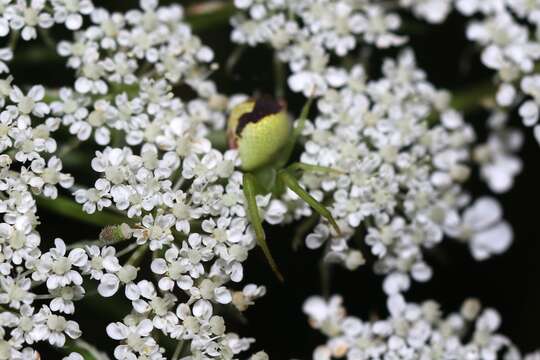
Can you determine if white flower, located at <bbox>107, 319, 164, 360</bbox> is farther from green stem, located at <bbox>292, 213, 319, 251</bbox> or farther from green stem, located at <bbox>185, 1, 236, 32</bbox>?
green stem, located at <bbox>185, 1, 236, 32</bbox>

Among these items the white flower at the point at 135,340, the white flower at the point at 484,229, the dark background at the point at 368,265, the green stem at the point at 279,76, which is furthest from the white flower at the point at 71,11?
the white flower at the point at 484,229

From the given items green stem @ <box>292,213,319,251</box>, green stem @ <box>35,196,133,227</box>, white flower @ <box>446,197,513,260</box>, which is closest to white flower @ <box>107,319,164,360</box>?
green stem @ <box>35,196,133,227</box>

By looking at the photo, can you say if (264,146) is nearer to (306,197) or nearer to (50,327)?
(306,197)

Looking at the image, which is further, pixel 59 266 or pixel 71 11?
pixel 71 11

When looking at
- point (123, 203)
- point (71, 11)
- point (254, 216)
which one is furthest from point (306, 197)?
point (71, 11)

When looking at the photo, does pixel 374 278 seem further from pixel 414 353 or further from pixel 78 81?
pixel 78 81
